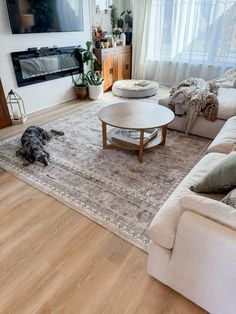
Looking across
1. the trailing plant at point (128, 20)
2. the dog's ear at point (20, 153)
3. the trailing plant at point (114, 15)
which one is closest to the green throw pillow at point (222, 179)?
the dog's ear at point (20, 153)

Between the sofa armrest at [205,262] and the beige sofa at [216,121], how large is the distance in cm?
210

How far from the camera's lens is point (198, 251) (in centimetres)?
104

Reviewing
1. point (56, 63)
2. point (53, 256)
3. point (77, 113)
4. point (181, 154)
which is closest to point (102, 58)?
point (56, 63)

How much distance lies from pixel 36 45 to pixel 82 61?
0.98 m

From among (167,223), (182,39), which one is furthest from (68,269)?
(182,39)

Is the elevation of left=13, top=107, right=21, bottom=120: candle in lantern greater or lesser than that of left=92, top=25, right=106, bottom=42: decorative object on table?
lesser

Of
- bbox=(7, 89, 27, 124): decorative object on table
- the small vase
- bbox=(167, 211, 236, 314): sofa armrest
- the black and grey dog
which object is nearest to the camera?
bbox=(167, 211, 236, 314): sofa armrest

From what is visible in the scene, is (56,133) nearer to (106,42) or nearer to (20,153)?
(20,153)

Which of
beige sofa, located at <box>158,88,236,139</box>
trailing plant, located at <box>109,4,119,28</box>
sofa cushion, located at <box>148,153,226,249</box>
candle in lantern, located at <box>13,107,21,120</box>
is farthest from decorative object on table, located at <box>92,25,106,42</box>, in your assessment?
sofa cushion, located at <box>148,153,226,249</box>

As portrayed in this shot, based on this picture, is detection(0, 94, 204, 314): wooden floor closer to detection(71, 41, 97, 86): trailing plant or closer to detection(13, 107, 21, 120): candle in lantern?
detection(13, 107, 21, 120): candle in lantern

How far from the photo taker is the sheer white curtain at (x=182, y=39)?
424 centimetres

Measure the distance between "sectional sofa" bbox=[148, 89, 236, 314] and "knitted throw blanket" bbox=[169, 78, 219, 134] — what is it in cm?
174

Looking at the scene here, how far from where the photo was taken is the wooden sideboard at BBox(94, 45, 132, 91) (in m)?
4.59

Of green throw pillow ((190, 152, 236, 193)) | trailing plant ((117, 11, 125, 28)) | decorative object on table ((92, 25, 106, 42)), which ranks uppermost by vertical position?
trailing plant ((117, 11, 125, 28))
